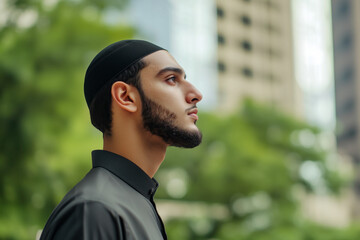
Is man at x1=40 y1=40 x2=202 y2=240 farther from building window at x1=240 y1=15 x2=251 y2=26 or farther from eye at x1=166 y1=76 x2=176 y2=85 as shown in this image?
building window at x1=240 y1=15 x2=251 y2=26

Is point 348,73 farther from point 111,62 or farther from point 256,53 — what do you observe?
point 111,62

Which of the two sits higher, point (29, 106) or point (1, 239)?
point (29, 106)

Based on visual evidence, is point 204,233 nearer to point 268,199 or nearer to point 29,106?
point 268,199

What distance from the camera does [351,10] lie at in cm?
6519

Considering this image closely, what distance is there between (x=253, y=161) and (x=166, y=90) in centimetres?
1509

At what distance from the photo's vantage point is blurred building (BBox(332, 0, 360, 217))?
6291cm

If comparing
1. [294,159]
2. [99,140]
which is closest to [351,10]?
[294,159]

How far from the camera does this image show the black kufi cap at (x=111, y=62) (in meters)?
1.56

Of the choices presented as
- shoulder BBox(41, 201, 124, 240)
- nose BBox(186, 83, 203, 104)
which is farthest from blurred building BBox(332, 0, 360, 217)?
shoulder BBox(41, 201, 124, 240)

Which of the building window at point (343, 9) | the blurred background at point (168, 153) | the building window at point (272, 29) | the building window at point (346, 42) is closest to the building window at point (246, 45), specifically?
the building window at point (272, 29)

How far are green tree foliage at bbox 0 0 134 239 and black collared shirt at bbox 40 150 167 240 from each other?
22.3 ft

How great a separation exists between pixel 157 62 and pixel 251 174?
49.1 feet

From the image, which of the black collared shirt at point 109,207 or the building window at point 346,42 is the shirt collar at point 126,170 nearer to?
the black collared shirt at point 109,207

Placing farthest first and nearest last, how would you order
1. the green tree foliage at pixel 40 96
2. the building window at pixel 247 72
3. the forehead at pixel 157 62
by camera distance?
the building window at pixel 247 72
the green tree foliage at pixel 40 96
the forehead at pixel 157 62
